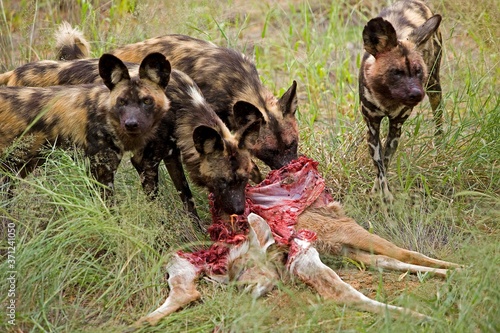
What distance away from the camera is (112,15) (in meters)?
6.27

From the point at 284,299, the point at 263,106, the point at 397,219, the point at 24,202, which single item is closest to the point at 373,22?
the point at 263,106

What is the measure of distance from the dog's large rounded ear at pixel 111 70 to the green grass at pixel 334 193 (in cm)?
42

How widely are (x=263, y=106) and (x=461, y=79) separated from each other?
1.52 metres

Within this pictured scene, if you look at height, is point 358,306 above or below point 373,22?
below

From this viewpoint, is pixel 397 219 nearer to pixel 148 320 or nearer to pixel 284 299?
pixel 284 299

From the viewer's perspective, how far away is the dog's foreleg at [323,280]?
3459mm

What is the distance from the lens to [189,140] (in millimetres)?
4438

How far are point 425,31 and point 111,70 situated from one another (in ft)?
5.76

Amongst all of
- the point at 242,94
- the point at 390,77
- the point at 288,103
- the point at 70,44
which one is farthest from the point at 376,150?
the point at 70,44

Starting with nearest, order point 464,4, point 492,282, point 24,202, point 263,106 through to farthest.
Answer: point 492,282 < point 24,202 < point 263,106 < point 464,4

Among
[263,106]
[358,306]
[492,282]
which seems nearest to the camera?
[492,282]

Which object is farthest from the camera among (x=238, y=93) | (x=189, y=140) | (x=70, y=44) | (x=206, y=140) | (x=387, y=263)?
(x=70, y=44)

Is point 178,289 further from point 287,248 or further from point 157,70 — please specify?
point 157,70

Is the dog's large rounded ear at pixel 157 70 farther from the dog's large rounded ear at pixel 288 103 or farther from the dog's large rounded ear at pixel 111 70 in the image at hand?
the dog's large rounded ear at pixel 288 103
